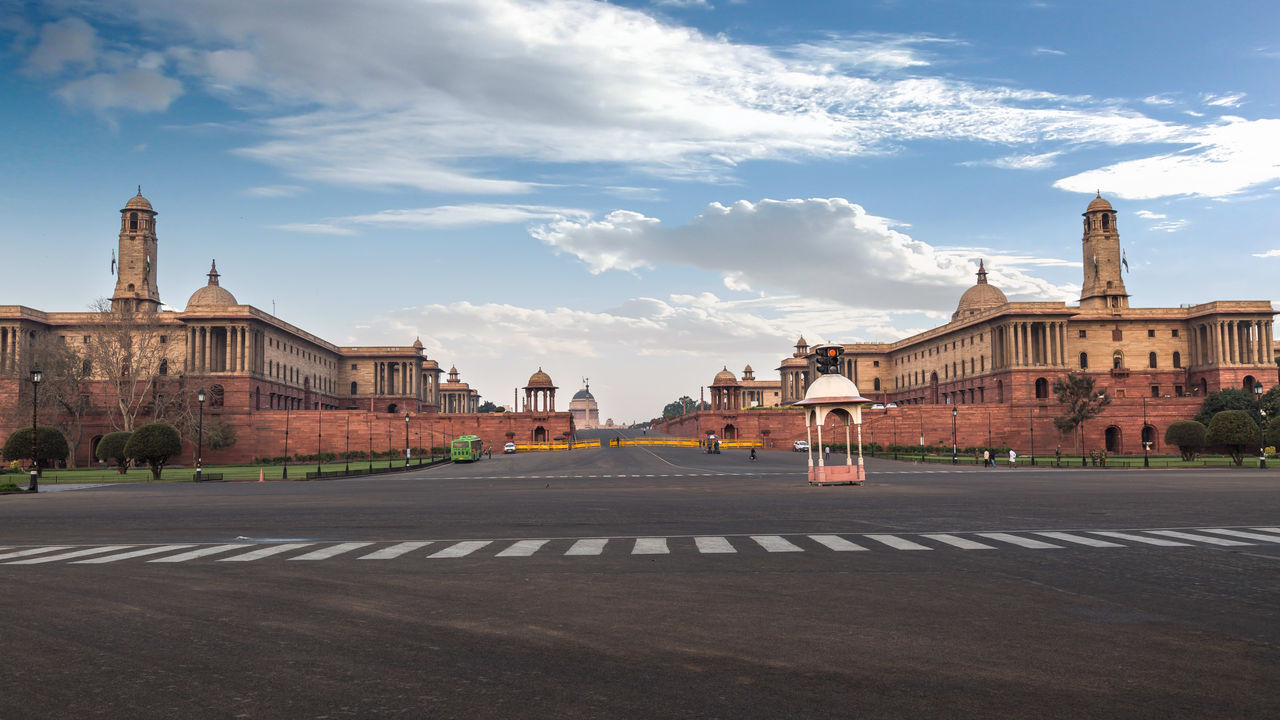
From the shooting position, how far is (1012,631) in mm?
8258

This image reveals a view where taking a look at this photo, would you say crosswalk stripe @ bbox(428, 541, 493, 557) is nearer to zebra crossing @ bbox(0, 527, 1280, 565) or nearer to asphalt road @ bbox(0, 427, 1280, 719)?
zebra crossing @ bbox(0, 527, 1280, 565)

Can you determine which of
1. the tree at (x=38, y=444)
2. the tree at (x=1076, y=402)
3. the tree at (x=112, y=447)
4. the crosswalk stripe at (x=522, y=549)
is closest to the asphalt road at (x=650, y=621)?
the crosswalk stripe at (x=522, y=549)

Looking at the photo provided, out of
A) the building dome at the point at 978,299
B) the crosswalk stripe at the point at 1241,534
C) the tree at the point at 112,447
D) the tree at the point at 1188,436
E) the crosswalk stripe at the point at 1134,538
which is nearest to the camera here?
the crosswalk stripe at the point at 1134,538

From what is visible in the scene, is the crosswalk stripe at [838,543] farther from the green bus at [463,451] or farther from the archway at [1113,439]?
the archway at [1113,439]

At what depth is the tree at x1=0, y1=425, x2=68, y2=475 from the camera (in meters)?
52.3

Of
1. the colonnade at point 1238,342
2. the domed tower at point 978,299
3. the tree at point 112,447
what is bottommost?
the tree at point 112,447

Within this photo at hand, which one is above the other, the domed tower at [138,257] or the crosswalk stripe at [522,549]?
the domed tower at [138,257]

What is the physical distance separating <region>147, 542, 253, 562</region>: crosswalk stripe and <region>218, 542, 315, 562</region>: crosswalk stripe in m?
0.54

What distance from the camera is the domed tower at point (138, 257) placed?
374 feet

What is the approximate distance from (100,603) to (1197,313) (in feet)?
412

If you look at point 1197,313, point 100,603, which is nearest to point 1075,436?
point 1197,313

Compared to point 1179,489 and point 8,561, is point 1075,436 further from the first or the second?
point 8,561

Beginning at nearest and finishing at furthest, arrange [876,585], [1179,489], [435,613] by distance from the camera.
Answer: [435,613]
[876,585]
[1179,489]

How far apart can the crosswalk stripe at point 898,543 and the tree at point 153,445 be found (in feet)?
154
